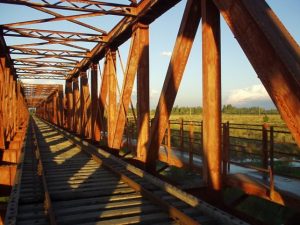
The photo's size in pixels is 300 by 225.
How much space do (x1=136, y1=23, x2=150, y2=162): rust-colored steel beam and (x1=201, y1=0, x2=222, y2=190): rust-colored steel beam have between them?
12.0 feet

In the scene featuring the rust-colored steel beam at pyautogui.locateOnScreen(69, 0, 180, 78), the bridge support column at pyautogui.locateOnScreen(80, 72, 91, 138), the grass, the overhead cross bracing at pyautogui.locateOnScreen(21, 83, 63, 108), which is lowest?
the grass

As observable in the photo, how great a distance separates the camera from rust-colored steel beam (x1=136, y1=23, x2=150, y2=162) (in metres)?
9.24

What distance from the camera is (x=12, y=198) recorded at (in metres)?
5.75

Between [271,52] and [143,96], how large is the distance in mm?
5558

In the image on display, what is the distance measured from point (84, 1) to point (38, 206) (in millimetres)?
6698

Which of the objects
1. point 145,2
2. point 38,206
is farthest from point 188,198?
point 145,2

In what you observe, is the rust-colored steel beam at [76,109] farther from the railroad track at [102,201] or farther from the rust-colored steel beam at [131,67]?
the railroad track at [102,201]

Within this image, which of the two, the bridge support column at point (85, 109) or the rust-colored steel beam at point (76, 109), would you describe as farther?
the rust-colored steel beam at point (76, 109)

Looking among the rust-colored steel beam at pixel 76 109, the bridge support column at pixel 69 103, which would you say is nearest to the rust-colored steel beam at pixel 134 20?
the rust-colored steel beam at pixel 76 109

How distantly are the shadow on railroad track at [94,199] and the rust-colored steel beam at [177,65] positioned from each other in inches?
58.0

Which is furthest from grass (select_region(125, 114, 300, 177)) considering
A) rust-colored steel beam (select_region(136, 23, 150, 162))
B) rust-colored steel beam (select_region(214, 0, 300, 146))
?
rust-colored steel beam (select_region(214, 0, 300, 146))

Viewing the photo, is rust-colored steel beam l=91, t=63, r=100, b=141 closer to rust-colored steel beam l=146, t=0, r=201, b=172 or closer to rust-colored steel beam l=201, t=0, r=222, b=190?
rust-colored steel beam l=146, t=0, r=201, b=172

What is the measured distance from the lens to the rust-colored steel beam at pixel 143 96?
364 inches

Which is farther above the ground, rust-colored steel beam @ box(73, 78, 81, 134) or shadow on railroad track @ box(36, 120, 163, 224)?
rust-colored steel beam @ box(73, 78, 81, 134)
